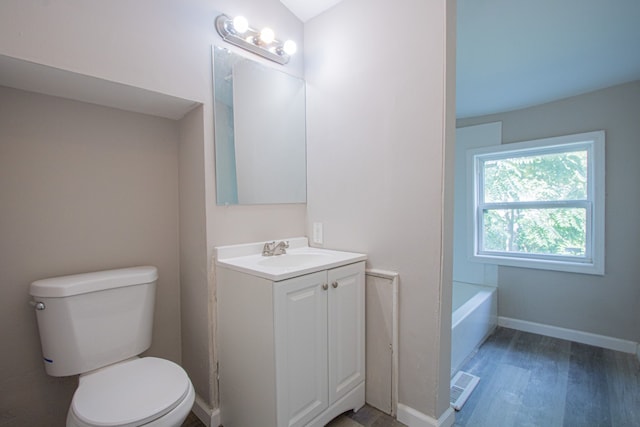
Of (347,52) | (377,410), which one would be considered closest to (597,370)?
(377,410)

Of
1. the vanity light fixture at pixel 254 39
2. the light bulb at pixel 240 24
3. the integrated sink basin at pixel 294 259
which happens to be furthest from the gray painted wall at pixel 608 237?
the light bulb at pixel 240 24

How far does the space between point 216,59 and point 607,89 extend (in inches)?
116

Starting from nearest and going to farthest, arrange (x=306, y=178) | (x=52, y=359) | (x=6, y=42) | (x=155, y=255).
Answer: (x=6, y=42), (x=52, y=359), (x=155, y=255), (x=306, y=178)

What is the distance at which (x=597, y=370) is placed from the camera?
204 cm

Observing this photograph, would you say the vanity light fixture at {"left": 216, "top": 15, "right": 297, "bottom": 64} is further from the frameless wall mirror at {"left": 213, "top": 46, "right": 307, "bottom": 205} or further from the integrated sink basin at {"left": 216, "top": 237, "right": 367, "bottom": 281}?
the integrated sink basin at {"left": 216, "top": 237, "right": 367, "bottom": 281}

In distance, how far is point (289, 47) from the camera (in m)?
1.80

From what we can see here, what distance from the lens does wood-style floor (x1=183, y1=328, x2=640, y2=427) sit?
157 cm

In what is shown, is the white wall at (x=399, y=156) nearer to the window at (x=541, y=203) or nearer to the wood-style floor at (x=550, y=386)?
the wood-style floor at (x=550, y=386)

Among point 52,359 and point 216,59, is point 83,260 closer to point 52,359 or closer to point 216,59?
point 52,359

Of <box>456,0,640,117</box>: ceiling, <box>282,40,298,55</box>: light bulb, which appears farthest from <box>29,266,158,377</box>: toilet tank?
<box>456,0,640,117</box>: ceiling

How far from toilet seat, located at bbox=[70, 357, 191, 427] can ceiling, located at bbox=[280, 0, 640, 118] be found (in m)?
2.19

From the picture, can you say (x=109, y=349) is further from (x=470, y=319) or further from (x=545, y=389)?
(x=545, y=389)

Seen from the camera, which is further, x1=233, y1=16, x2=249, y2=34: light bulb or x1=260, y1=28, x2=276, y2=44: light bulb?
x1=260, y1=28, x2=276, y2=44: light bulb

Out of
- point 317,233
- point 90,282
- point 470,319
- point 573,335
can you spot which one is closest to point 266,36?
point 317,233
